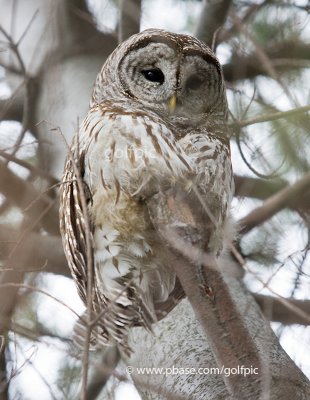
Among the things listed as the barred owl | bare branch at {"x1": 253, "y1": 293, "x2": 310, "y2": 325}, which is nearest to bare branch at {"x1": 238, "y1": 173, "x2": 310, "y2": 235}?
the barred owl

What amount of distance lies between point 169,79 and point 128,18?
826 millimetres

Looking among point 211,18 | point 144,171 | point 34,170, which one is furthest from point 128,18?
point 144,171

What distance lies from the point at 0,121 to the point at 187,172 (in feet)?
2.95

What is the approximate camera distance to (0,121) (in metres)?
3.62

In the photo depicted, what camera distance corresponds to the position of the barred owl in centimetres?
331

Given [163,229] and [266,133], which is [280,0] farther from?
[163,229]

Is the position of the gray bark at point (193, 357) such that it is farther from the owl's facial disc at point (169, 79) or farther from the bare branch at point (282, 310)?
the owl's facial disc at point (169, 79)

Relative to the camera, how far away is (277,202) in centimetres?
288

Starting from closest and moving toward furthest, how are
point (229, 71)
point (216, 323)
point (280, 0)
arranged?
point (216, 323)
point (280, 0)
point (229, 71)

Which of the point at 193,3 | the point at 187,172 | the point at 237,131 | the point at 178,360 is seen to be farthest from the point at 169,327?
the point at 193,3

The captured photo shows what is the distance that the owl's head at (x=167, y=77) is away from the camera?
3.88 metres

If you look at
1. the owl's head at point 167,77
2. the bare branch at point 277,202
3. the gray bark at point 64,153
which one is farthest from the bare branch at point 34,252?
the bare branch at point 277,202

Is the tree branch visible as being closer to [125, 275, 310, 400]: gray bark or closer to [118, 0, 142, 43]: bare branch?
[118, 0, 142, 43]: bare branch

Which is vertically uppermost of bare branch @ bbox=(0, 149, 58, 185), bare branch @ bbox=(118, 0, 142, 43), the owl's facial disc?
bare branch @ bbox=(118, 0, 142, 43)
